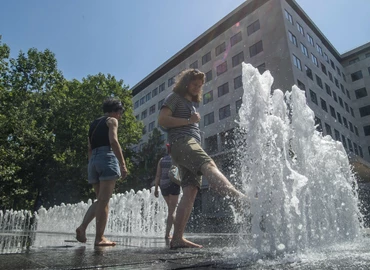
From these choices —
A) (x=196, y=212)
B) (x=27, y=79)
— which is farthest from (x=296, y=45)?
(x=27, y=79)

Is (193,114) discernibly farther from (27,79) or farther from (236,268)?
(27,79)

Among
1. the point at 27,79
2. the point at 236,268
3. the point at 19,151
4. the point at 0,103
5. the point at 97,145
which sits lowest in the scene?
the point at 236,268

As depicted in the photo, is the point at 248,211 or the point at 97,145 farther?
the point at 97,145

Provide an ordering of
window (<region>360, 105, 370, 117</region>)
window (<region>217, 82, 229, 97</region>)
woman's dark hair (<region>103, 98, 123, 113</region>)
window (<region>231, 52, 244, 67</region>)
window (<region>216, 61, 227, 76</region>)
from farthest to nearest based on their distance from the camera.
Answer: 1. window (<region>360, 105, 370, 117</region>)
2. window (<region>216, 61, 227, 76</region>)
3. window (<region>217, 82, 229, 97</region>)
4. window (<region>231, 52, 244, 67</region>)
5. woman's dark hair (<region>103, 98, 123, 113</region>)

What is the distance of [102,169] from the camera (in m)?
3.28

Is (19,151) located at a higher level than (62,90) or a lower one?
lower

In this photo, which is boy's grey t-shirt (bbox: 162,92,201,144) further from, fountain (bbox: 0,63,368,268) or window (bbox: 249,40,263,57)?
window (bbox: 249,40,263,57)

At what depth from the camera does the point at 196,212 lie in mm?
28875

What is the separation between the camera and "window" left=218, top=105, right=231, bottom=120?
2705cm

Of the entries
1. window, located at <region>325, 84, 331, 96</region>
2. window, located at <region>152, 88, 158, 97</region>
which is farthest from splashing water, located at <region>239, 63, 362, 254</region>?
window, located at <region>152, 88, 158, 97</region>

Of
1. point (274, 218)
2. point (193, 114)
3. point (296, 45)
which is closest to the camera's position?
point (274, 218)

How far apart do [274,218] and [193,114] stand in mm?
1187

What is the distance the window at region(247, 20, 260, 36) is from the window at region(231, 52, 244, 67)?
2.17 meters

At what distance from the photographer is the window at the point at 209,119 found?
28725mm
